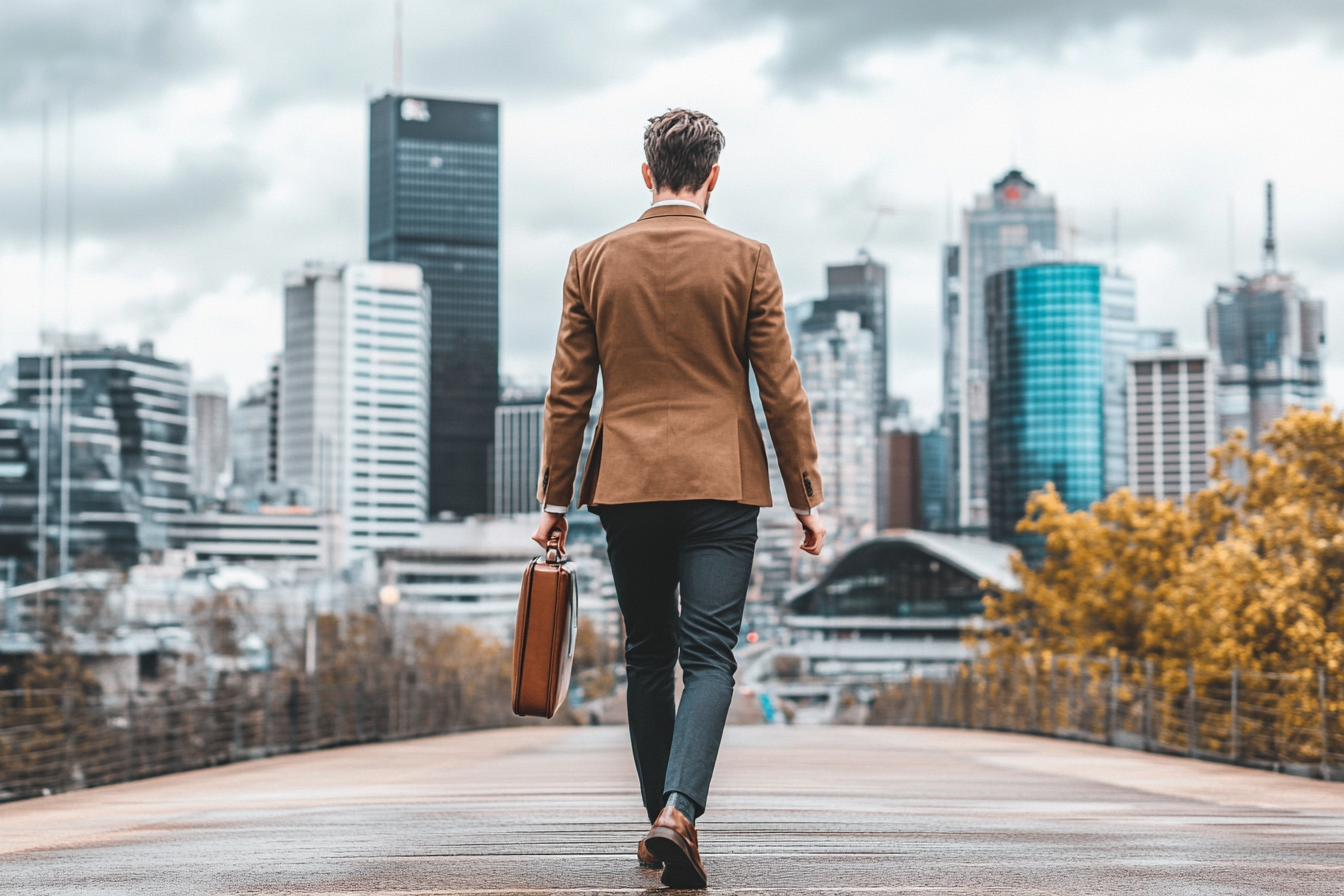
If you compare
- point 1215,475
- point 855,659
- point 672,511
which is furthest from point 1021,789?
point 855,659

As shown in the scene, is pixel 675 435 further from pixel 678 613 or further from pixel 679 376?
pixel 678 613

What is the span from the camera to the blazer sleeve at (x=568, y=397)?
3.82 m

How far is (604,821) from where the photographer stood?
5035mm

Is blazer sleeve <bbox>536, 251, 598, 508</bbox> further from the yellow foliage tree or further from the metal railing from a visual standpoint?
the yellow foliage tree

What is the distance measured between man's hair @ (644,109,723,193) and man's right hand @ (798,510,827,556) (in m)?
0.90

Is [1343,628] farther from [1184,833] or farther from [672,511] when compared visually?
[672,511]

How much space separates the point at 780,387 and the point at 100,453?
182530 mm

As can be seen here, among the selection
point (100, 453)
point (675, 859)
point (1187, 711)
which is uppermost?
point (100, 453)

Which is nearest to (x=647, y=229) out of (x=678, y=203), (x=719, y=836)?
(x=678, y=203)

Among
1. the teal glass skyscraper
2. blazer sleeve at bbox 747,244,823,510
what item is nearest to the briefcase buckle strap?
blazer sleeve at bbox 747,244,823,510

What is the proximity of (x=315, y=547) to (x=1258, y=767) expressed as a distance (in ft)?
610

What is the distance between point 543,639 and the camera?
12.1 feet

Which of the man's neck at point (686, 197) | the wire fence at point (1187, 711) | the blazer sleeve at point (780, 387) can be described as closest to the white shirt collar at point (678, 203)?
the man's neck at point (686, 197)

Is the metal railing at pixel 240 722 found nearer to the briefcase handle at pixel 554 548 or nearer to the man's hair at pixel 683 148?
the briefcase handle at pixel 554 548
